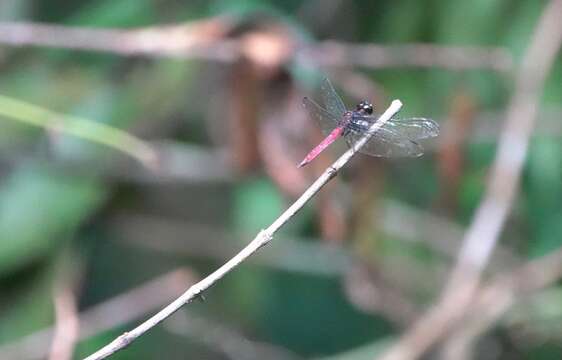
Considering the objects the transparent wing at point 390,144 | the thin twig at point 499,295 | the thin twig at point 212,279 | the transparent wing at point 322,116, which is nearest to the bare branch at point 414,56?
the thin twig at point 499,295

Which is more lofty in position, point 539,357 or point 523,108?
point 523,108

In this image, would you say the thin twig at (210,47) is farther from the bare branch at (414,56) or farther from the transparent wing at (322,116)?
the transparent wing at (322,116)

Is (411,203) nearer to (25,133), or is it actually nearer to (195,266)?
(195,266)

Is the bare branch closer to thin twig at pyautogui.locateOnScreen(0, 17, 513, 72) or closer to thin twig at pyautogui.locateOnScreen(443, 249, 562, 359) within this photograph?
thin twig at pyautogui.locateOnScreen(0, 17, 513, 72)

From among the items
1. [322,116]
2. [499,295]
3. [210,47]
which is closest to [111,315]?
[210,47]

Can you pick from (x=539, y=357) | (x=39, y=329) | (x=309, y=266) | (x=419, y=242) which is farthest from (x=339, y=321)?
(x=39, y=329)

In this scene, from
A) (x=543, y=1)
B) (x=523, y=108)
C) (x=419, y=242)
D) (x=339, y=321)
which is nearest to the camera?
(x=523, y=108)
